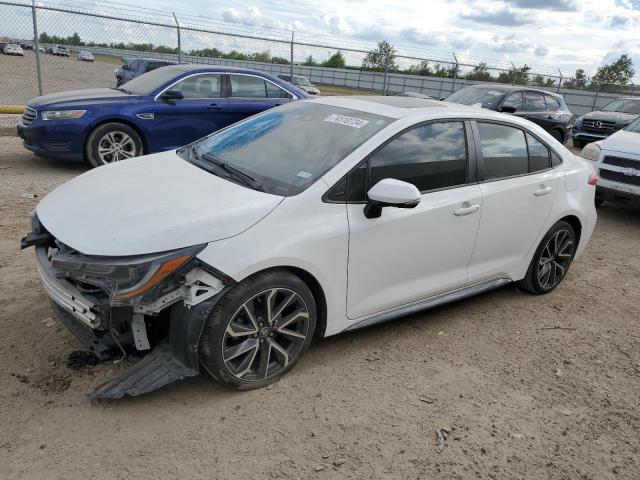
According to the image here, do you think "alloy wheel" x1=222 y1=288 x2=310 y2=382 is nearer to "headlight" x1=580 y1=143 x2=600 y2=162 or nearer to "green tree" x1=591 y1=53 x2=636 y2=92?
"headlight" x1=580 y1=143 x2=600 y2=162

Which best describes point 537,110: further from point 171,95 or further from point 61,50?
point 61,50

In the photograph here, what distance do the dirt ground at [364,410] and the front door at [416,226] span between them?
1.51 ft

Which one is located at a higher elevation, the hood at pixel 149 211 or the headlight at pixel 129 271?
the hood at pixel 149 211

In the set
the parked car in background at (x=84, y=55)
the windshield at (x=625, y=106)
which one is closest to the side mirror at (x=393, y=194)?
the windshield at (x=625, y=106)

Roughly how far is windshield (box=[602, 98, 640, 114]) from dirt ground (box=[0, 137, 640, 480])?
→ 1237 centimetres

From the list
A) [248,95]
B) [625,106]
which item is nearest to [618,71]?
[625,106]

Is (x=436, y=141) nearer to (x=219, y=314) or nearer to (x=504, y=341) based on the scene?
(x=504, y=341)

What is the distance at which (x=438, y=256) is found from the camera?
3.71 m

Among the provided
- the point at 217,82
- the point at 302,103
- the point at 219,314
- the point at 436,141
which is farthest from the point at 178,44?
the point at 219,314

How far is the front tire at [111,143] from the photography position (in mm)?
7453

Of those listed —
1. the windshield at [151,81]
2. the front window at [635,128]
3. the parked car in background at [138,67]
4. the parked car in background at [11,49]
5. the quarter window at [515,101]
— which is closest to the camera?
the windshield at [151,81]

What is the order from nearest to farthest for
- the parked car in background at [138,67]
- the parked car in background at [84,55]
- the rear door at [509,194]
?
the rear door at [509,194]
the parked car in background at [138,67]
the parked car in background at [84,55]

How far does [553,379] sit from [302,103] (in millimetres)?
2696

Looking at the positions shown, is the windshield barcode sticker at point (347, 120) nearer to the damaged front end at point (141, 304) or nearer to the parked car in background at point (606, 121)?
the damaged front end at point (141, 304)
